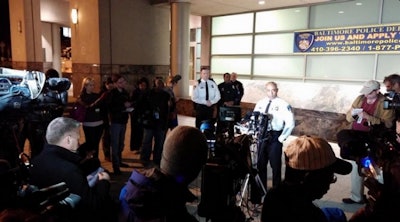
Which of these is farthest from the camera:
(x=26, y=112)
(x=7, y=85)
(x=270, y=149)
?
(x=270, y=149)

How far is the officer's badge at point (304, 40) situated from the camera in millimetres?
11641

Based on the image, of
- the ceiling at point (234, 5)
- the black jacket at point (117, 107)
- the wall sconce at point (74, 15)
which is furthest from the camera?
the wall sconce at point (74, 15)

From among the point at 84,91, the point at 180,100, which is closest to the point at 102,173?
the point at 84,91

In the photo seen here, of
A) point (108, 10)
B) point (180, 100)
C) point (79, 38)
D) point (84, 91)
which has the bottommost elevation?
point (180, 100)

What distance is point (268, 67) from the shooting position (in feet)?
43.0

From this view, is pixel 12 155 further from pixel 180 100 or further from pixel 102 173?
pixel 180 100

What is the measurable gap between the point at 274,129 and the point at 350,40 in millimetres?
7805

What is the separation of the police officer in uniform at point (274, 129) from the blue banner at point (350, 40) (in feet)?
23.7

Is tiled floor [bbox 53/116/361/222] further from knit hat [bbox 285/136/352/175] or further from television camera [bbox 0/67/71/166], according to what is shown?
knit hat [bbox 285/136/352/175]

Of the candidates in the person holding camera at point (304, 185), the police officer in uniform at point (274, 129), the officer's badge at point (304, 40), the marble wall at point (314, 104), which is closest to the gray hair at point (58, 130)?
the person holding camera at point (304, 185)

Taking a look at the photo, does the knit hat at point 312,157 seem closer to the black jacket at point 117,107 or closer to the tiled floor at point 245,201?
the tiled floor at point 245,201

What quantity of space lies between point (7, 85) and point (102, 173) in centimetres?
151

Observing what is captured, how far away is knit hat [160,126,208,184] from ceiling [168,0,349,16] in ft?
34.3

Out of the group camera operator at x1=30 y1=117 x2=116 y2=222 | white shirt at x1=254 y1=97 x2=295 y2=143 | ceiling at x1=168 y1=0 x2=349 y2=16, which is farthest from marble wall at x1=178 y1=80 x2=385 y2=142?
camera operator at x1=30 y1=117 x2=116 y2=222
